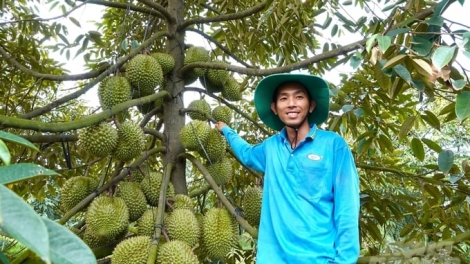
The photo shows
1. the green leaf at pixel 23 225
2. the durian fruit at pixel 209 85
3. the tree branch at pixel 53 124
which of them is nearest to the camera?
the green leaf at pixel 23 225

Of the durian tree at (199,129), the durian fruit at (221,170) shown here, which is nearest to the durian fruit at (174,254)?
the durian tree at (199,129)

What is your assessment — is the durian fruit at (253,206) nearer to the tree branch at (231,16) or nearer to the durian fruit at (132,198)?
the durian fruit at (132,198)

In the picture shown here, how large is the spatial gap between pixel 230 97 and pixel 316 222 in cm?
84

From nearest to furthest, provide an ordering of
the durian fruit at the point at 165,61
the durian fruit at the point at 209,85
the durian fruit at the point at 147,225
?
the durian fruit at the point at 147,225, the durian fruit at the point at 165,61, the durian fruit at the point at 209,85

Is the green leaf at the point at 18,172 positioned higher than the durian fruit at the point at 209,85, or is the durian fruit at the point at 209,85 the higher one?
the durian fruit at the point at 209,85

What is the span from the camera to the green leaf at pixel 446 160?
1.37 metres

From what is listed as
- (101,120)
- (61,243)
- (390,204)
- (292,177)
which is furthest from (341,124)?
(61,243)

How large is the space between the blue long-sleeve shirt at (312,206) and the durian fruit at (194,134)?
0.30m

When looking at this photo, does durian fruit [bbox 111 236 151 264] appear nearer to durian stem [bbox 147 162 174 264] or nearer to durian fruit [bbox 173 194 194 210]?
durian stem [bbox 147 162 174 264]

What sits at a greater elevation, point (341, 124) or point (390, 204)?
point (341, 124)

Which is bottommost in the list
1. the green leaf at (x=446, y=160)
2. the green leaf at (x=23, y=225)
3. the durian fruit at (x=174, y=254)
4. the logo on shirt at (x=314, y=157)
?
the durian fruit at (x=174, y=254)

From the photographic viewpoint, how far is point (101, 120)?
51.9 inches

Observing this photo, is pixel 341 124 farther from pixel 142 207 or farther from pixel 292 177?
pixel 142 207

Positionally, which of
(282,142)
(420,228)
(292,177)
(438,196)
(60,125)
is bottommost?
(420,228)
